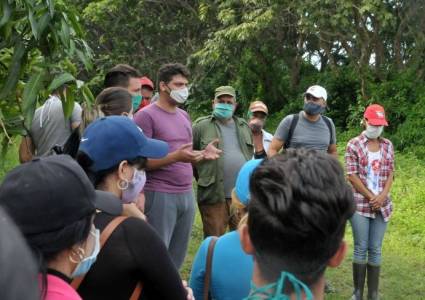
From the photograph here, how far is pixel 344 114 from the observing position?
53.5ft

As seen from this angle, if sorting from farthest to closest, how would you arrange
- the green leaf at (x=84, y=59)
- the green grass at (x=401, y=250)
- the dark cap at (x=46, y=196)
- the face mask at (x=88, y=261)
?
the green grass at (x=401, y=250)
the green leaf at (x=84, y=59)
the face mask at (x=88, y=261)
the dark cap at (x=46, y=196)

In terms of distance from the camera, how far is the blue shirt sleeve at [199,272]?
2309mm

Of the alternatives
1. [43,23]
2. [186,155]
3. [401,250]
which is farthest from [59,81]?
[401,250]

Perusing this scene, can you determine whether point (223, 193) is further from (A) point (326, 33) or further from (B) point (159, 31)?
(B) point (159, 31)

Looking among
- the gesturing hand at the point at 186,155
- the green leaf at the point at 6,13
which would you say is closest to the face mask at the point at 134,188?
the green leaf at the point at 6,13

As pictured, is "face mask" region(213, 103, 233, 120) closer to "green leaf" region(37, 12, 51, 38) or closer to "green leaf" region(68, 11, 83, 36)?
"green leaf" region(68, 11, 83, 36)

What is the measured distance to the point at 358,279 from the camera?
523 cm

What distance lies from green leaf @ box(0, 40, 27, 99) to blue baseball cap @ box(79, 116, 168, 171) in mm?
372

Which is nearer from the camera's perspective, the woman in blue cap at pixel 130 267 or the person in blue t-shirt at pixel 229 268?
the woman in blue cap at pixel 130 267

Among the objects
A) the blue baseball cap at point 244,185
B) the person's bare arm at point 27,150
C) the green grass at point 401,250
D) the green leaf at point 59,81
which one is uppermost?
the green leaf at point 59,81

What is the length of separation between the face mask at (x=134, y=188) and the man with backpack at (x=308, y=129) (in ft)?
9.46

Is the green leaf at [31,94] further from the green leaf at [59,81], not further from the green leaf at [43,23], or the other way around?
the green leaf at [43,23]

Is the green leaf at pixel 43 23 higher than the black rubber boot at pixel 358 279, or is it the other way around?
the green leaf at pixel 43 23

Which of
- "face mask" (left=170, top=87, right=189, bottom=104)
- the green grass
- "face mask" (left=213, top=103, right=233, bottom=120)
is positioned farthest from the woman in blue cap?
the green grass
